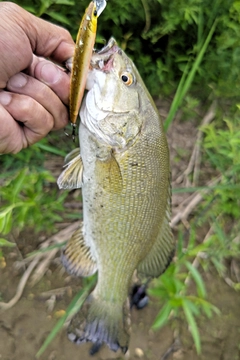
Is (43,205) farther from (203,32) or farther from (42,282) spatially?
(203,32)

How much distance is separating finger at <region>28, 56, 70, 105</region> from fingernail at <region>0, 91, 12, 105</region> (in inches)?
6.0

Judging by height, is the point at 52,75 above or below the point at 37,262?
above

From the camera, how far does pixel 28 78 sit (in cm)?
131

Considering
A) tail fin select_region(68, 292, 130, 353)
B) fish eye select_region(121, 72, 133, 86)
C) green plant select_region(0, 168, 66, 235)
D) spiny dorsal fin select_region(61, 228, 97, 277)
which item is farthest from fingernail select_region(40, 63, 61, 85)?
tail fin select_region(68, 292, 130, 353)

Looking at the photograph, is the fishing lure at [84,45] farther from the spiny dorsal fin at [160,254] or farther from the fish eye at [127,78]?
the spiny dorsal fin at [160,254]

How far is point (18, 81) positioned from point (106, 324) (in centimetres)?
126

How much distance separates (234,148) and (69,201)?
124 centimetres

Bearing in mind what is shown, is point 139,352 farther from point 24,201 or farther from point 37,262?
point 24,201

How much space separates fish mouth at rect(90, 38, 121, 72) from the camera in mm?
1197

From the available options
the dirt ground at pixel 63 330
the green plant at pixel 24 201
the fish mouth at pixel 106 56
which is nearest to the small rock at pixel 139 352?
the dirt ground at pixel 63 330

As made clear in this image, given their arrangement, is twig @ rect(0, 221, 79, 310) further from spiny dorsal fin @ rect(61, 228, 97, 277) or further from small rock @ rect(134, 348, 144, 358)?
small rock @ rect(134, 348, 144, 358)

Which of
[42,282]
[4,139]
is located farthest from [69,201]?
[4,139]

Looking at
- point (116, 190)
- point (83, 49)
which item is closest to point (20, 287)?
point (116, 190)

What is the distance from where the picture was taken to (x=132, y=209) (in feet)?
4.76
